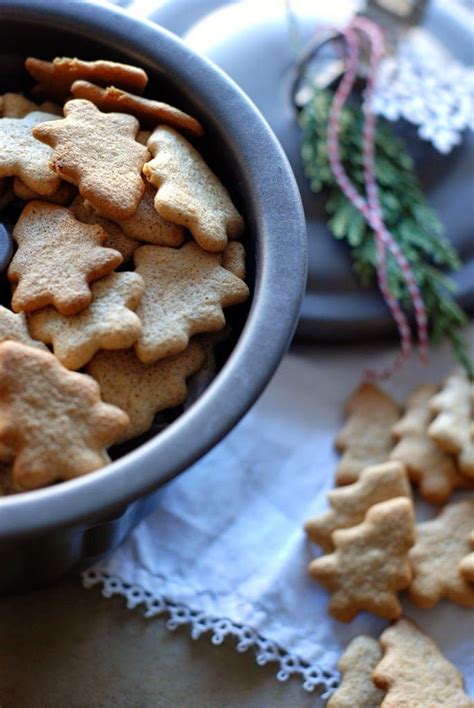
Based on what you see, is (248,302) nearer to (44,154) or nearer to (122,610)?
(44,154)

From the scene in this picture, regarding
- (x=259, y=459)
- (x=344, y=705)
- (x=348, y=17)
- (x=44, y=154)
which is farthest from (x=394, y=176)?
(x=344, y=705)

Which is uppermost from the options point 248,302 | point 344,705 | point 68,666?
point 248,302

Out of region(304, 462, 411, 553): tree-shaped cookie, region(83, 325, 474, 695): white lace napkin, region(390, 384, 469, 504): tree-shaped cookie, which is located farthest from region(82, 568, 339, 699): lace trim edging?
region(390, 384, 469, 504): tree-shaped cookie

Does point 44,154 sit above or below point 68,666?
above

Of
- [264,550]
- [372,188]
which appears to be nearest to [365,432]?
[264,550]

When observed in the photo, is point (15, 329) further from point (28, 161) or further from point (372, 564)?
point (372, 564)

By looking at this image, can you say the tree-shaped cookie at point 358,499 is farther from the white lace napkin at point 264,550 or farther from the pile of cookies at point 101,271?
the pile of cookies at point 101,271

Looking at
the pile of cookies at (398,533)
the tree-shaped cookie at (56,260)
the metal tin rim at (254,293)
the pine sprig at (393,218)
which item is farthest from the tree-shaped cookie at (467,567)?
the tree-shaped cookie at (56,260)
